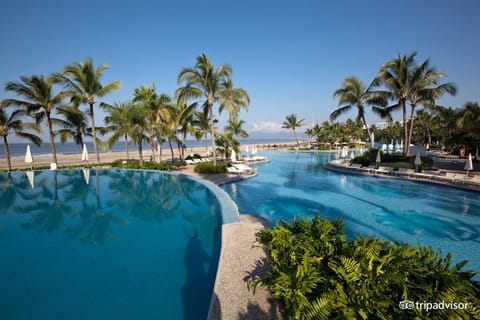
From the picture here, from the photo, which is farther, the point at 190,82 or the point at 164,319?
the point at 190,82

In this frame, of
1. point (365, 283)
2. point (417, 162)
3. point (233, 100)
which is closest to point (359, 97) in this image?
point (417, 162)

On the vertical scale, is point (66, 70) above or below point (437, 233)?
above

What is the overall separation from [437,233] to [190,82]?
46.0ft

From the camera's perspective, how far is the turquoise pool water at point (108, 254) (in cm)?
362

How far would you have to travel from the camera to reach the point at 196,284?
4172 mm

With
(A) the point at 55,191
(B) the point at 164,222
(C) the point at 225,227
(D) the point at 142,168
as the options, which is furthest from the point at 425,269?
(D) the point at 142,168

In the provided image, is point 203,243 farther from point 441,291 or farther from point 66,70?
point 66,70

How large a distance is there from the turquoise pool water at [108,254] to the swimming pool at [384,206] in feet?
10.00

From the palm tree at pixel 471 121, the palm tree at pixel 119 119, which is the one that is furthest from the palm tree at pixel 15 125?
the palm tree at pixel 471 121

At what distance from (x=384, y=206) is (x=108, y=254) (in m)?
10.2

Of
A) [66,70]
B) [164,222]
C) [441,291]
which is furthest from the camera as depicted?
[66,70]

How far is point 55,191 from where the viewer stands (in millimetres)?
11656

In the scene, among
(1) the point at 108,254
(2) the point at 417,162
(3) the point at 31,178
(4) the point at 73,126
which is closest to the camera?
(1) the point at 108,254

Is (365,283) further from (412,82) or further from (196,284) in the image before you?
(412,82)
